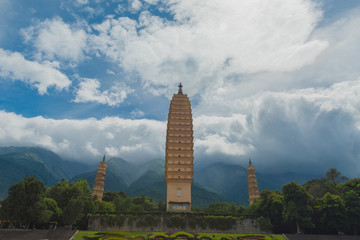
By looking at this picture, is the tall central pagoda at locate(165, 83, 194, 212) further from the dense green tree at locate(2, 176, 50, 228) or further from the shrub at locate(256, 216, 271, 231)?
the dense green tree at locate(2, 176, 50, 228)

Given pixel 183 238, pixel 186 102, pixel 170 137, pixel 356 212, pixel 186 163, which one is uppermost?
pixel 186 102

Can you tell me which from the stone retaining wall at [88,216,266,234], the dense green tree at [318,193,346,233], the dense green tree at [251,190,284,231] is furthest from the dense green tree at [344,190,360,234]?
the stone retaining wall at [88,216,266,234]

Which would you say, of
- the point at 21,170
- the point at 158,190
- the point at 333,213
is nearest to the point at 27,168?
the point at 21,170

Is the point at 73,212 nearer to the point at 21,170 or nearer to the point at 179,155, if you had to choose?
the point at 179,155

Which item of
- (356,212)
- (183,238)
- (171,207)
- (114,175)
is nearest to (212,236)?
(183,238)

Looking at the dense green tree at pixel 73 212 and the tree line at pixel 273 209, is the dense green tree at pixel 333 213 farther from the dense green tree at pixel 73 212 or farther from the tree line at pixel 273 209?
the dense green tree at pixel 73 212

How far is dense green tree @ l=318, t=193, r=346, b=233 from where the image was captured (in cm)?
3084

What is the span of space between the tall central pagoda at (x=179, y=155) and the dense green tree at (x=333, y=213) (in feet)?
65.1

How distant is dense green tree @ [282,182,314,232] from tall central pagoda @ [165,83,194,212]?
1607 cm

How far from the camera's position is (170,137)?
5019 centimetres

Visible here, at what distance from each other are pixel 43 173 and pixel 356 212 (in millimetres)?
178477

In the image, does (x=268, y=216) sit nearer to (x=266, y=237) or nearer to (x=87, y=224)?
(x=266, y=237)

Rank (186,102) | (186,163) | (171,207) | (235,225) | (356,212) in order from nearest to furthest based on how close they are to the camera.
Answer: (356,212), (235,225), (171,207), (186,163), (186,102)

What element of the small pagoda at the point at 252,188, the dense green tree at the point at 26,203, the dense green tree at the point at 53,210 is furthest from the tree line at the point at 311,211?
the dense green tree at the point at 26,203
